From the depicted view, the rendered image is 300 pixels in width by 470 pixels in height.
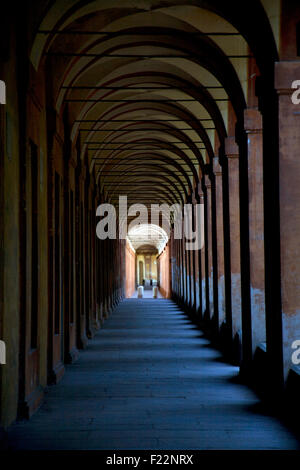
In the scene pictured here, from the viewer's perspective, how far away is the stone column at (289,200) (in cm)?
793

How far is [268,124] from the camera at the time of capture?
856 centimetres

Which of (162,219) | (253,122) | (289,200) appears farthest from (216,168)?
(162,219)

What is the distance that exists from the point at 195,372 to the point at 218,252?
471 cm

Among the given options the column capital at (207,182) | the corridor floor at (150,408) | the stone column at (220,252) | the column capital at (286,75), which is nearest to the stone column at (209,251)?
the column capital at (207,182)

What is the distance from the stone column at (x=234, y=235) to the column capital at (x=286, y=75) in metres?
4.71

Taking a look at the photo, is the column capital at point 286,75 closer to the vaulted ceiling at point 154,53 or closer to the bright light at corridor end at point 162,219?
the vaulted ceiling at point 154,53

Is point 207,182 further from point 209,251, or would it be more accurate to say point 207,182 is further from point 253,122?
point 253,122

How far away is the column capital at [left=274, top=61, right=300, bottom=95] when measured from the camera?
8062 mm

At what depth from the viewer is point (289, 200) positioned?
26.3ft

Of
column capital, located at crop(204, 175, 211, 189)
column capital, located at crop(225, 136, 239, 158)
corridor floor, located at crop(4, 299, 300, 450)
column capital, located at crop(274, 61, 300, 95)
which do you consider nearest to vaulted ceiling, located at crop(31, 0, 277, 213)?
column capital, located at crop(274, 61, 300, 95)

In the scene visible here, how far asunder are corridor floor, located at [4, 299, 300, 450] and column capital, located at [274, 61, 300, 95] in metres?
4.65

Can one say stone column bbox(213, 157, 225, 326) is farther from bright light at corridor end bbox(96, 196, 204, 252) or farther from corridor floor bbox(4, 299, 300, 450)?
bright light at corridor end bbox(96, 196, 204, 252)

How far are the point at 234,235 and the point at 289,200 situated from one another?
15.5 feet
